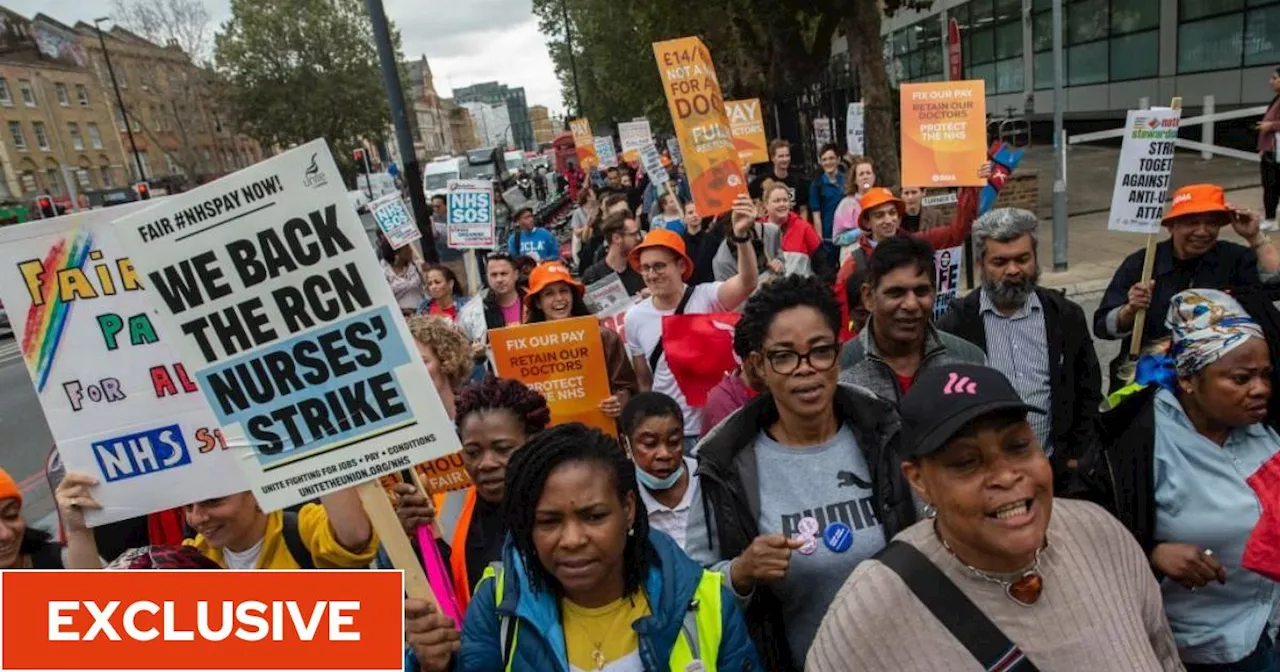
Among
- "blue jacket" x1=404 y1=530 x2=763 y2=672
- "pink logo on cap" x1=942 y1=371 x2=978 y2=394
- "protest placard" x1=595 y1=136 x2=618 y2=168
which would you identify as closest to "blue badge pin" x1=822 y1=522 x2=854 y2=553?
"blue jacket" x1=404 y1=530 x2=763 y2=672

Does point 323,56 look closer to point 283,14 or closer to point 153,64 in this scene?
point 283,14

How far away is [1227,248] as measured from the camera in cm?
378

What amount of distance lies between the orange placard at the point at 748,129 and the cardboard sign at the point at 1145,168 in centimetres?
465

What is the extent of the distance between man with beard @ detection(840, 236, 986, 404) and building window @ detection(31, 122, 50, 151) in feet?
197

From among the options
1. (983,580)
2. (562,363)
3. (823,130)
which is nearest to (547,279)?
(562,363)

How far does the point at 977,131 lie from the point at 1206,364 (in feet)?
14.8

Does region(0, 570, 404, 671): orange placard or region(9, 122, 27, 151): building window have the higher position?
region(9, 122, 27, 151): building window

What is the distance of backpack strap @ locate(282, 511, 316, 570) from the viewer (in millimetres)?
2510

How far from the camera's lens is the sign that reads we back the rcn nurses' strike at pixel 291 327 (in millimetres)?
1945

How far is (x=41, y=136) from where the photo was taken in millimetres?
49031

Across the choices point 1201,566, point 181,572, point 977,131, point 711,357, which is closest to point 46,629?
point 181,572

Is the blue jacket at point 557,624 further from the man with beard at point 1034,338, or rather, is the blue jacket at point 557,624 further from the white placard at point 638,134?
the white placard at point 638,134

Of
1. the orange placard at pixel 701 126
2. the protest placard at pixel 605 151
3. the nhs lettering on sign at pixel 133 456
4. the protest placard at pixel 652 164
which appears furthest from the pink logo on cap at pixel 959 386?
the protest placard at pixel 605 151

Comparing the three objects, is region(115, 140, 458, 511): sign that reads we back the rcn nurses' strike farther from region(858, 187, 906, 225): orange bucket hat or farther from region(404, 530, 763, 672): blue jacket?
region(858, 187, 906, 225): orange bucket hat
